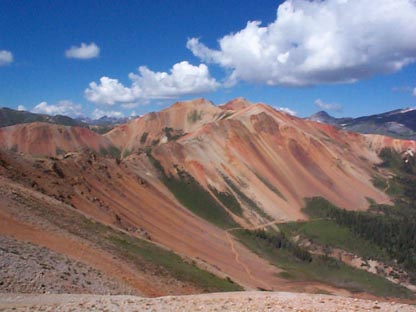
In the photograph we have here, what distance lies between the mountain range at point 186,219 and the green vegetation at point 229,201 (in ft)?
1.25

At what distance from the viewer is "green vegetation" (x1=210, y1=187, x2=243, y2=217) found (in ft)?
486

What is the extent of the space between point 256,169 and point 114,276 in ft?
460

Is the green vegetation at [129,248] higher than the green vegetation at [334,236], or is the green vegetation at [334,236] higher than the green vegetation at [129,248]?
the green vegetation at [129,248]

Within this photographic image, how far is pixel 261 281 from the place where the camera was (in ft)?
290

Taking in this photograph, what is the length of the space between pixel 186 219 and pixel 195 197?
33.6 meters

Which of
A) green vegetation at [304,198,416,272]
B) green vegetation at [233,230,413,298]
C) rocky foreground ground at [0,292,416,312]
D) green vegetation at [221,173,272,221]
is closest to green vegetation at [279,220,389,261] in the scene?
green vegetation at [304,198,416,272]

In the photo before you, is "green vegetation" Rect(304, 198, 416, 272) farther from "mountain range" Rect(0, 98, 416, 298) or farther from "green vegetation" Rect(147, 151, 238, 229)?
"green vegetation" Rect(147, 151, 238, 229)

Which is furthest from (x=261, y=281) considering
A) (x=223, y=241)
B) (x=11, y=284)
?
(x=11, y=284)

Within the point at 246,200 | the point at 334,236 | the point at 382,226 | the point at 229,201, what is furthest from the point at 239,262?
the point at 382,226

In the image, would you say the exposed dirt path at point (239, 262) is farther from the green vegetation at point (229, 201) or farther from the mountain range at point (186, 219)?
the green vegetation at point (229, 201)

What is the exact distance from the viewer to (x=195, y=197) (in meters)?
145

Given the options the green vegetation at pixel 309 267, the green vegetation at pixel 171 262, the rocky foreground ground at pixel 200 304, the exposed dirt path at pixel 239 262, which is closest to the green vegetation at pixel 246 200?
the green vegetation at pixel 309 267

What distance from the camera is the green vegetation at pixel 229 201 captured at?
148 metres

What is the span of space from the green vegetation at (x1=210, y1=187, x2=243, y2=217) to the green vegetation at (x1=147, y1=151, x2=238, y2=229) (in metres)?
3.77
